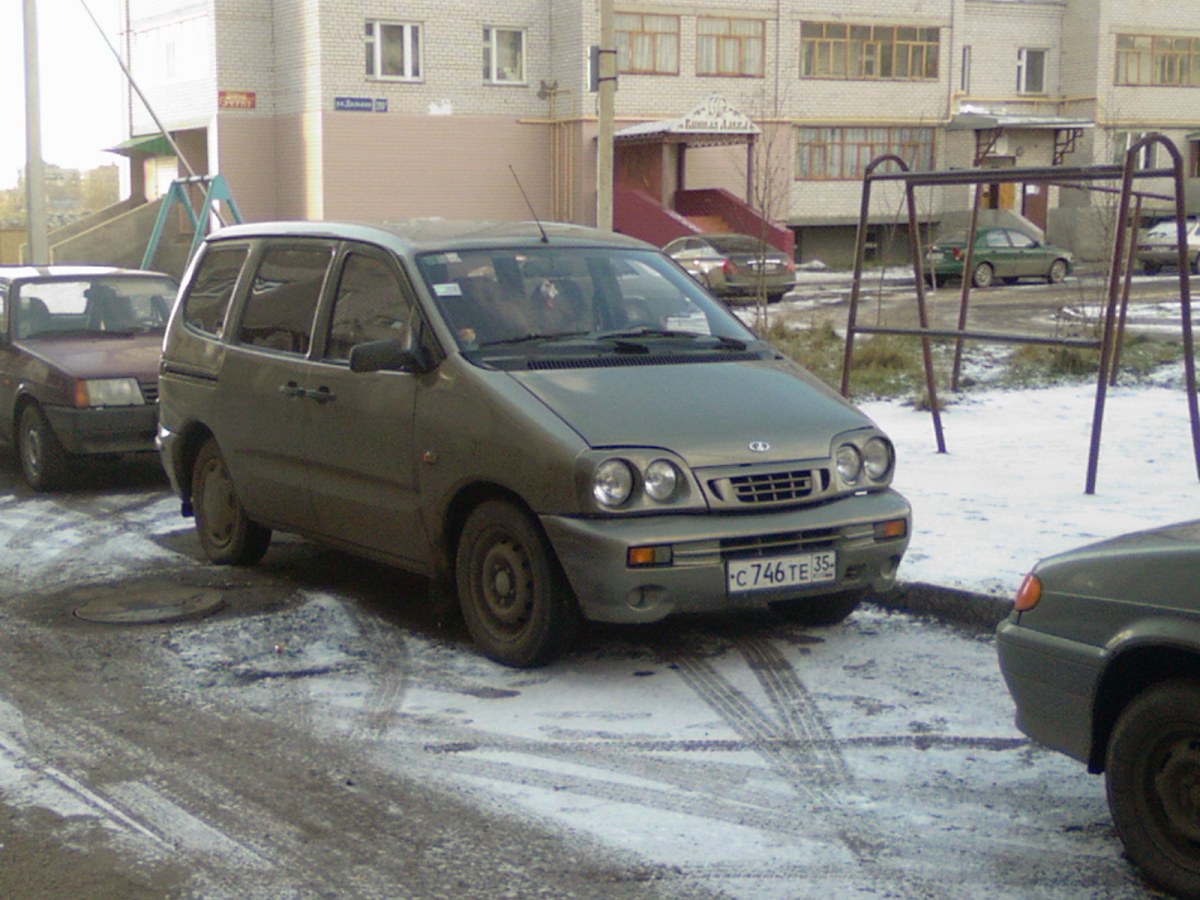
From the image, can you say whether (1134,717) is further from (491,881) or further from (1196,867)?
(491,881)

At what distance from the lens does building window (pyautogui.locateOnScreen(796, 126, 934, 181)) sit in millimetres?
46438

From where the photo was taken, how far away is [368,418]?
6996 mm

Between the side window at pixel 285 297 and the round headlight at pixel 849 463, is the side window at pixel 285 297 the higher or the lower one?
the higher one

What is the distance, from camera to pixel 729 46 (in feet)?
147

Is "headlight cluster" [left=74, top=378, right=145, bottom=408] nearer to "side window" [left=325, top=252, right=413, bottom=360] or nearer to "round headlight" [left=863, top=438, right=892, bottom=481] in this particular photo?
"side window" [left=325, top=252, right=413, bottom=360]

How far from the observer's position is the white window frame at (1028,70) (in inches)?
2068

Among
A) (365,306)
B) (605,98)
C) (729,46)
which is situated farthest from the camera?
(729,46)

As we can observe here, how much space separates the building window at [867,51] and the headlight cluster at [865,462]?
41023 mm

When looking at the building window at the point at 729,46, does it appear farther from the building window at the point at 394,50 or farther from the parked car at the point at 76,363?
the parked car at the point at 76,363

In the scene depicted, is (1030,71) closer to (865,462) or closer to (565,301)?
(565,301)

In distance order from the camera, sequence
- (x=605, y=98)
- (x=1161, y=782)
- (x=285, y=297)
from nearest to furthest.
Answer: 1. (x=1161, y=782)
2. (x=285, y=297)
3. (x=605, y=98)

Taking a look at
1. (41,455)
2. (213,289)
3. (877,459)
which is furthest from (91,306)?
(877,459)

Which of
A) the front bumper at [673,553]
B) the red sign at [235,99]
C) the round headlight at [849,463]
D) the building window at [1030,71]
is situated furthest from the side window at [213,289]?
the building window at [1030,71]

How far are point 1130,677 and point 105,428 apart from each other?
26.8 ft
